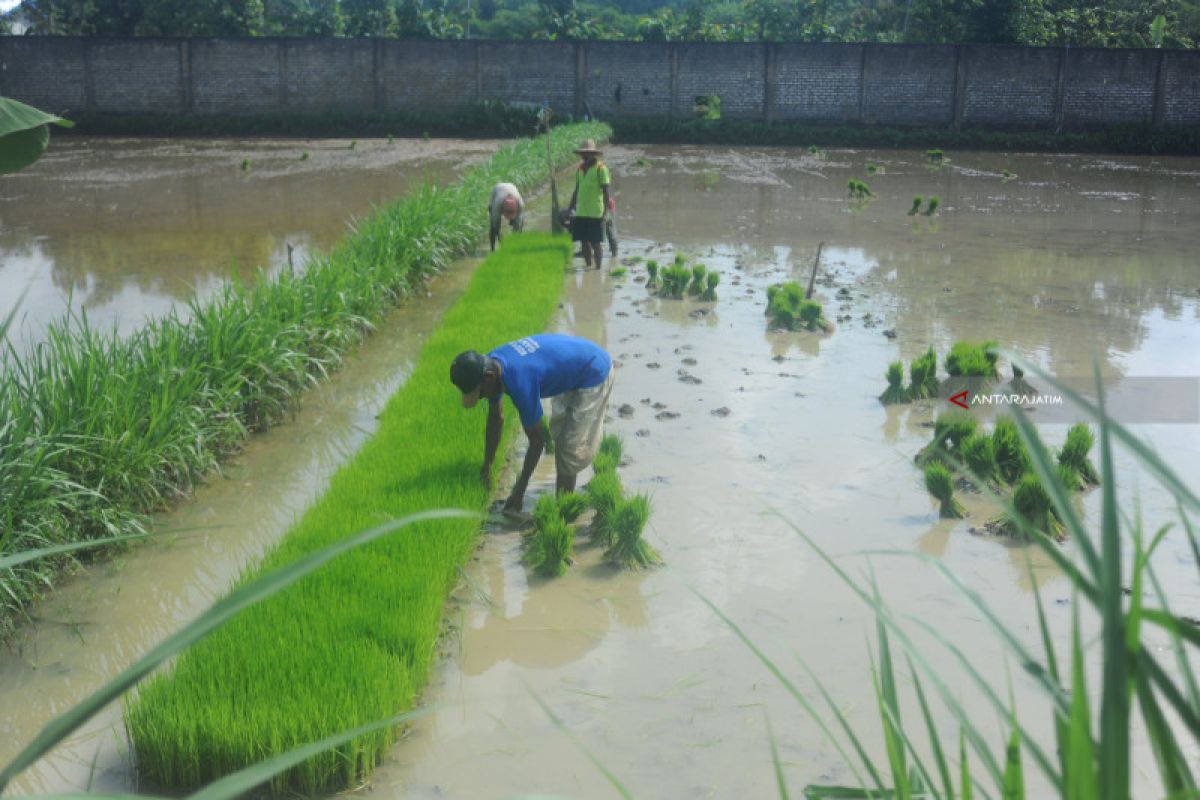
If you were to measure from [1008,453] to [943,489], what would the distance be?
1.70ft

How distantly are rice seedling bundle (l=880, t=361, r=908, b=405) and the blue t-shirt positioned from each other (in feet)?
7.12

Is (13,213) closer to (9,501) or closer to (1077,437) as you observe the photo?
(9,501)

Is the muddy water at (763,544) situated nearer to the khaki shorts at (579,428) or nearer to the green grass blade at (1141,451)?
the khaki shorts at (579,428)

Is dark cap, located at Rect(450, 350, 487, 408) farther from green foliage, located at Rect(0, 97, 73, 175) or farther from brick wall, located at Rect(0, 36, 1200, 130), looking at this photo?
brick wall, located at Rect(0, 36, 1200, 130)

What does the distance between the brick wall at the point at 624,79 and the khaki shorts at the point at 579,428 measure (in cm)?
2493

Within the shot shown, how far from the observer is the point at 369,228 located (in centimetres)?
991

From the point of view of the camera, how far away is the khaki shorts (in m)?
4.83

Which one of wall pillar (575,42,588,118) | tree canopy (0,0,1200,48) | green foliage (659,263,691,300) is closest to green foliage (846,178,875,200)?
green foliage (659,263,691,300)

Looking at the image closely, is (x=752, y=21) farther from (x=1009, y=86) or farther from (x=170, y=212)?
(x=170, y=212)

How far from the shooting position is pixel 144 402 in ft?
16.5

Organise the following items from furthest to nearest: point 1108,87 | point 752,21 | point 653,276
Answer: point 752,21 < point 1108,87 < point 653,276

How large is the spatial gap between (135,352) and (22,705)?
251 cm

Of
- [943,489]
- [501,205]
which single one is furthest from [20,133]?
[501,205]

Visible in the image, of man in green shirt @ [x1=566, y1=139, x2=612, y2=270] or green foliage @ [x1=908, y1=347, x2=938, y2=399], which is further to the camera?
man in green shirt @ [x1=566, y1=139, x2=612, y2=270]
